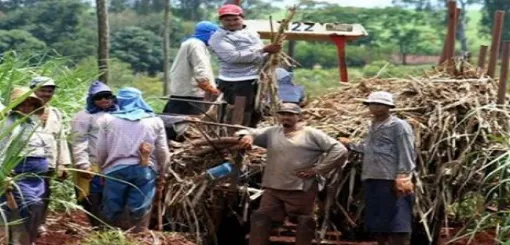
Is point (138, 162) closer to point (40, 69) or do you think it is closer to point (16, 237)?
point (16, 237)

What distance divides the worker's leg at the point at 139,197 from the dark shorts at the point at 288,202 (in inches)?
37.5

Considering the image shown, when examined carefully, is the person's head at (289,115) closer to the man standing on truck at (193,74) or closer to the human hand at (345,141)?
the human hand at (345,141)

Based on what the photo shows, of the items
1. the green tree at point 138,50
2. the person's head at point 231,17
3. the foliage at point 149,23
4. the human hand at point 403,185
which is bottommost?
the foliage at point 149,23

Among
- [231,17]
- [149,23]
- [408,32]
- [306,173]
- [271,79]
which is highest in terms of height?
[231,17]

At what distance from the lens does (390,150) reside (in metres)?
9.71

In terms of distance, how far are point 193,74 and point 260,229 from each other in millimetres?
A: 2014

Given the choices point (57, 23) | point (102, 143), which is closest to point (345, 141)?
point (102, 143)

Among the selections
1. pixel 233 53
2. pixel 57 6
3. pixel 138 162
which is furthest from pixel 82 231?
pixel 57 6

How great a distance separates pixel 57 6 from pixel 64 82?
95.6 ft

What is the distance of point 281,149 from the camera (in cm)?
982

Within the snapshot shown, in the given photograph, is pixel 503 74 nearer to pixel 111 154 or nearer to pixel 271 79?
pixel 271 79

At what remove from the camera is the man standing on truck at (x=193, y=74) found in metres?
11.1

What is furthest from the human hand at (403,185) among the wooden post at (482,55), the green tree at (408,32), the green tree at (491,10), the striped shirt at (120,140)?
the green tree at (408,32)

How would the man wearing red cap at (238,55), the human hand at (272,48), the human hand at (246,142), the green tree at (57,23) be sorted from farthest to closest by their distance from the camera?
the green tree at (57,23) < the man wearing red cap at (238,55) < the human hand at (272,48) < the human hand at (246,142)
